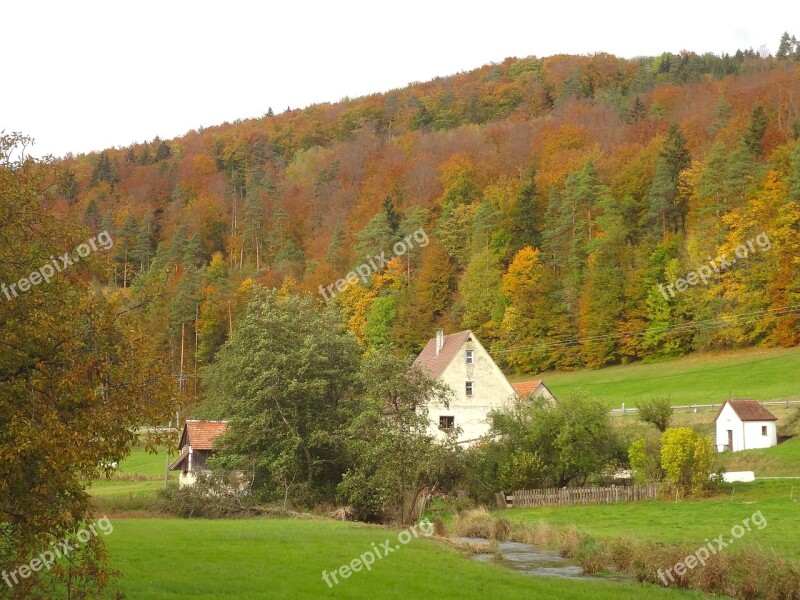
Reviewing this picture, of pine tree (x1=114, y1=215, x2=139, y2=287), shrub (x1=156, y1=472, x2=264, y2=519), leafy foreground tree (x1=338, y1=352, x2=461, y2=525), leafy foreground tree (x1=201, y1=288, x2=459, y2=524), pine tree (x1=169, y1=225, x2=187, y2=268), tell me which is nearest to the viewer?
leafy foreground tree (x1=338, y1=352, x2=461, y2=525)

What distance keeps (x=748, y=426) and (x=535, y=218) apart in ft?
190

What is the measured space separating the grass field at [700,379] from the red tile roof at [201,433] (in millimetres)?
30392

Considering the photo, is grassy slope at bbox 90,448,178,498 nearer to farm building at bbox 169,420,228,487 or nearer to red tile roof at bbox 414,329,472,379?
farm building at bbox 169,420,228,487

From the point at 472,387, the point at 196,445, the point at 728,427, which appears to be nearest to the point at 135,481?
the point at 196,445

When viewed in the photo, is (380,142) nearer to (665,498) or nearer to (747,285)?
(747,285)

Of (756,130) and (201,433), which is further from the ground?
(756,130)

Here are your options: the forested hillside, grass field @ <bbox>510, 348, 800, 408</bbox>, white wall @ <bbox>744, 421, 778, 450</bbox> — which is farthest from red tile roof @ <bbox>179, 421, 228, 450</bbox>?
the forested hillside

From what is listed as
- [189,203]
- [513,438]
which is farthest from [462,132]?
[513,438]

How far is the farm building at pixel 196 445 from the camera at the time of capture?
57.6 m

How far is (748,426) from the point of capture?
59.2 m

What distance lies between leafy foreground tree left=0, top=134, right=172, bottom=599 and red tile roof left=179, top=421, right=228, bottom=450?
41444 mm

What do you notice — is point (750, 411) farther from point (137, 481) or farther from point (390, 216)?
point (390, 216)

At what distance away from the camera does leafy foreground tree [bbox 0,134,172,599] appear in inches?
562

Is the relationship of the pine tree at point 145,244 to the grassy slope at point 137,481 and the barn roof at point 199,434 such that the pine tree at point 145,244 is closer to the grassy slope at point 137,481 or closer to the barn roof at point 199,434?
the grassy slope at point 137,481
